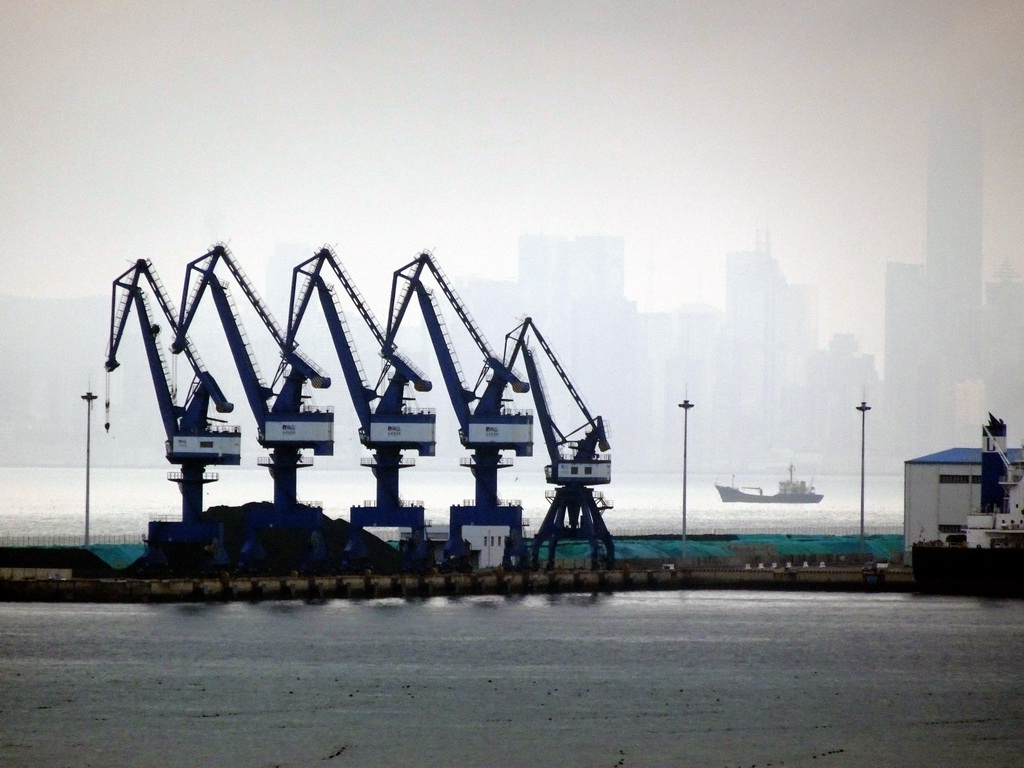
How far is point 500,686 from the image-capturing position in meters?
62.2

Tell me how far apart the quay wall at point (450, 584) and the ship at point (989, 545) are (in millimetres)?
2863

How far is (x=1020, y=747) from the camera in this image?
52.7 meters

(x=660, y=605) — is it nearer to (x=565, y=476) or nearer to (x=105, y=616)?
(x=565, y=476)

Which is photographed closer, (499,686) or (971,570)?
(499,686)

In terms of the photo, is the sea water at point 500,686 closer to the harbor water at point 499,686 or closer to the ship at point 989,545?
the harbor water at point 499,686

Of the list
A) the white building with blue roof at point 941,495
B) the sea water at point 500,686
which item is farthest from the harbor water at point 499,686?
the white building with blue roof at point 941,495

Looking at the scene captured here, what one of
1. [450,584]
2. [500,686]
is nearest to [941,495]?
[450,584]

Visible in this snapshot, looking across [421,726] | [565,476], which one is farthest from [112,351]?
[421,726]

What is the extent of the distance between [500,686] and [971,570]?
4820 cm

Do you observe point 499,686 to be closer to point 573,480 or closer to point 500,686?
point 500,686

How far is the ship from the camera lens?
99750mm

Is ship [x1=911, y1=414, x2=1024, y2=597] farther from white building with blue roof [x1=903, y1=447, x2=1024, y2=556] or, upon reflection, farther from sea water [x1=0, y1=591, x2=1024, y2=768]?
sea water [x1=0, y1=591, x2=1024, y2=768]

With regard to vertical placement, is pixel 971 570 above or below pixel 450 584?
above

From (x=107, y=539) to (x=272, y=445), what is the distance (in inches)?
2302
